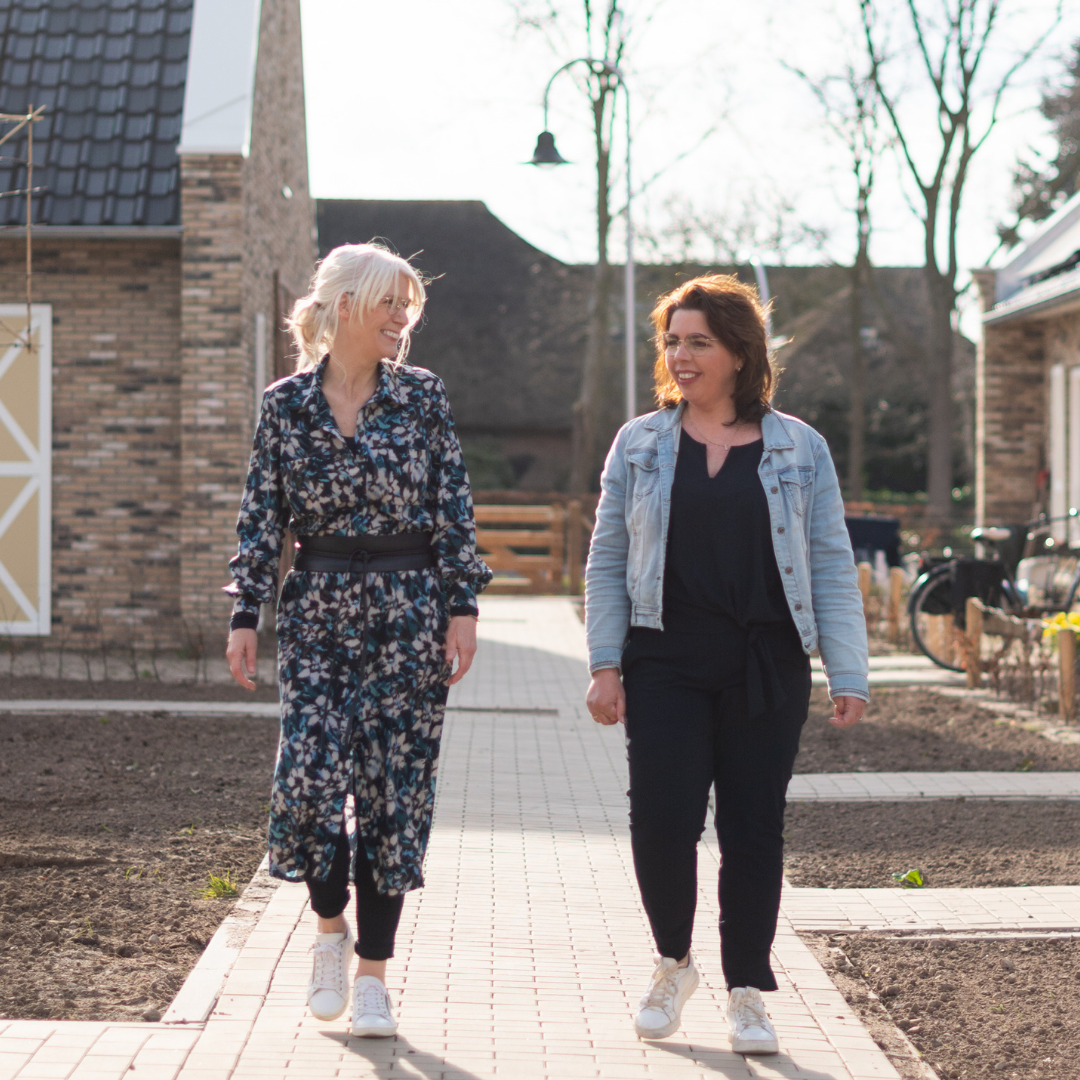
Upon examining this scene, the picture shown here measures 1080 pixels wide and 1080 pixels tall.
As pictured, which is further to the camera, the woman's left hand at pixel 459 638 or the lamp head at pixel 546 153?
the lamp head at pixel 546 153

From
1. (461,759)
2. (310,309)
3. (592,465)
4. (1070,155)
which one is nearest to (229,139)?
(461,759)

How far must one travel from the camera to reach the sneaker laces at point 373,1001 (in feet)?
11.7

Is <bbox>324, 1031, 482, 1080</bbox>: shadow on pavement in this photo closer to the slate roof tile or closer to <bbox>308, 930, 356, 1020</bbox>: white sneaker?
<bbox>308, 930, 356, 1020</bbox>: white sneaker

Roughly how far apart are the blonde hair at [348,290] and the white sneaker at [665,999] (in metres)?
1.68

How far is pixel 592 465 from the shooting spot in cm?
2939

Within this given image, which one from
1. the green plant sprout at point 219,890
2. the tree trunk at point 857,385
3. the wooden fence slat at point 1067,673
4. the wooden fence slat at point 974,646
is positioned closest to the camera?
the green plant sprout at point 219,890

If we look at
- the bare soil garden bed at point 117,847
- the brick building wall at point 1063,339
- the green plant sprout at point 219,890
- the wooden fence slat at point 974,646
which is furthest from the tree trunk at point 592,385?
the green plant sprout at point 219,890

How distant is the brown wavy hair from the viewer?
3.64 m

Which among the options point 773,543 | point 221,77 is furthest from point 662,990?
point 221,77

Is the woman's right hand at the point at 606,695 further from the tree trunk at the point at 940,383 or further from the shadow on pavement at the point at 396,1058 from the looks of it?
the tree trunk at the point at 940,383

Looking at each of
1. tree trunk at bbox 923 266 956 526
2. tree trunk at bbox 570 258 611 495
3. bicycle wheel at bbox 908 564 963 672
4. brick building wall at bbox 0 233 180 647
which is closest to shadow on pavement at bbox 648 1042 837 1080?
bicycle wheel at bbox 908 564 963 672

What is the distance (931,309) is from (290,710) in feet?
87.9

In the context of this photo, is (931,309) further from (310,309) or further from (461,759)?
(310,309)

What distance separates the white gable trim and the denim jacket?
30.0 feet
